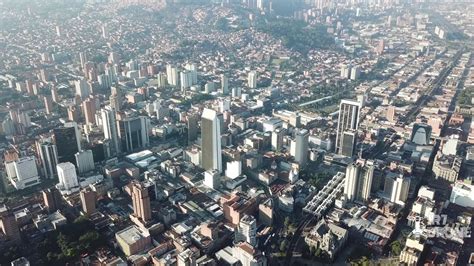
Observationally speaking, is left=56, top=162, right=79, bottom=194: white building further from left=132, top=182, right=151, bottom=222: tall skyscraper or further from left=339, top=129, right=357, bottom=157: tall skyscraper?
left=339, top=129, right=357, bottom=157: tall skyscraper

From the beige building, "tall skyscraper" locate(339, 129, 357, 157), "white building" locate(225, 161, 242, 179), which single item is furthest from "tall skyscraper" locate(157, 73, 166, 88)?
the beige building

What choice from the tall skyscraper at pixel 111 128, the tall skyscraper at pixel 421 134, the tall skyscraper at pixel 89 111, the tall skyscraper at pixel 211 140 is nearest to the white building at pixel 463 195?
the tall skyscraper at pixel 421 134

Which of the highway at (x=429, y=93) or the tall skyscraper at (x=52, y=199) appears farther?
the highway at (x=429, y=93)

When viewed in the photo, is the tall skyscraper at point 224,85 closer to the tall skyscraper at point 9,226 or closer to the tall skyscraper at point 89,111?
the tall skyscraper at point 89,111

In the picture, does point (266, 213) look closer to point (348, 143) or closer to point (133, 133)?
point (348, 143)

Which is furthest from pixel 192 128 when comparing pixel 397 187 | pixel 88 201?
pixel 397 187

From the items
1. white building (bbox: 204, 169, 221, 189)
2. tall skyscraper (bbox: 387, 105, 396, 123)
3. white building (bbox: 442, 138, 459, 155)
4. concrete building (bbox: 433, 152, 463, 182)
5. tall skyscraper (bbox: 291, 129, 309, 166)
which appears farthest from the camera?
tall skyscraper (bbox: 387, 105, 396, 123)
